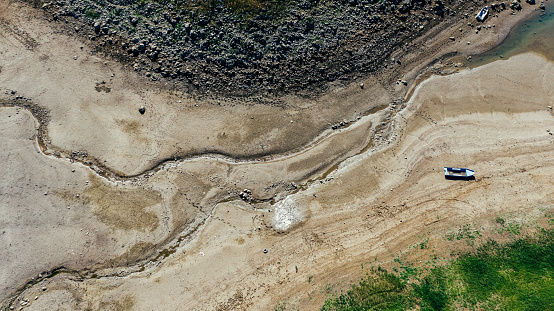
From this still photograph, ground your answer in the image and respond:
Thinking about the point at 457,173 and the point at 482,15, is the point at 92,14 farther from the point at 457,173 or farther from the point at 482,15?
the point at 482,15

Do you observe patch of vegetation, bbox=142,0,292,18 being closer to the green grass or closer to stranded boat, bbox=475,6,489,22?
stranded boat, bbox=475,6,489,22

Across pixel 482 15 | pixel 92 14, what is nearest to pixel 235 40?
pixel 92 14

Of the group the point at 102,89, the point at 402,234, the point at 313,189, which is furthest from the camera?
the point at 102,89

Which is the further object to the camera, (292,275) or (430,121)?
(430,121)

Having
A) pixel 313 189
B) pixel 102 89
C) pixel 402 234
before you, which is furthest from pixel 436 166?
pixel 102 89

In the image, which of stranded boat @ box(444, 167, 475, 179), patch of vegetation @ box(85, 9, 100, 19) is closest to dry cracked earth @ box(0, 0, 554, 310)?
stranded boat @ box(444, 167, 475, 179)

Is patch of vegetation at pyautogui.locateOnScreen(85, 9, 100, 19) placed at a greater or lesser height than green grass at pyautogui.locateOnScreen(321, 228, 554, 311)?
greater

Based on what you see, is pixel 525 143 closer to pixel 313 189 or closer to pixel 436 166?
pixel 436 166
